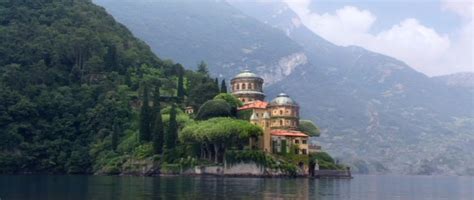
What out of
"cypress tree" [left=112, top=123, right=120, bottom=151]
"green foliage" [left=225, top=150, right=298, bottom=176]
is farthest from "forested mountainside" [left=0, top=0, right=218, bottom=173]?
"green foliage" [left=225, top=150, right=298, bottom=176]

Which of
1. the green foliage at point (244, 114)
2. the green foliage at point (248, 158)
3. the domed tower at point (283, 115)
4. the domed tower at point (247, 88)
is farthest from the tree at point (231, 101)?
the green foliage at point (248, 158)

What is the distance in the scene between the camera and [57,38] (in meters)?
148

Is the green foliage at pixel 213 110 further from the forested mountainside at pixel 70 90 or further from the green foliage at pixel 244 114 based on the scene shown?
the green foliage at pixel 244 114

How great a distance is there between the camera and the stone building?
11681cm

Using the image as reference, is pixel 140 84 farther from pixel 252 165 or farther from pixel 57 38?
pixel 252 165

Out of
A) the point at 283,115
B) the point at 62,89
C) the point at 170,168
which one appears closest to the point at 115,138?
the point at 170,168

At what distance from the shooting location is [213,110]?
397 feet

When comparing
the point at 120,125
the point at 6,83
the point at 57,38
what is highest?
the point at 57,38

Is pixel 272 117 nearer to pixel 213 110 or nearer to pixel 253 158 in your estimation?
pixel 213 110

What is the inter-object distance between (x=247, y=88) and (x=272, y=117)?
1889 centimetres

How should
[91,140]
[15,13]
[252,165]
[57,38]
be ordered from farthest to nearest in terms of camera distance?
1. [15,13]
2. [57,38]
3. [91,140]
4. [252,165]

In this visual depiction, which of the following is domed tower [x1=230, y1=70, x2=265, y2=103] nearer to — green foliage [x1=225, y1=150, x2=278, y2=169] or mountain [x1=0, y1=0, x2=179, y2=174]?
mountain [x1=0, y1=0, x2=179, y2=174]

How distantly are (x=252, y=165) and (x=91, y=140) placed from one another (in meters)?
35.6

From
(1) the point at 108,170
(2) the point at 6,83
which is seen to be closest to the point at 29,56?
(2) the point at 6,83
